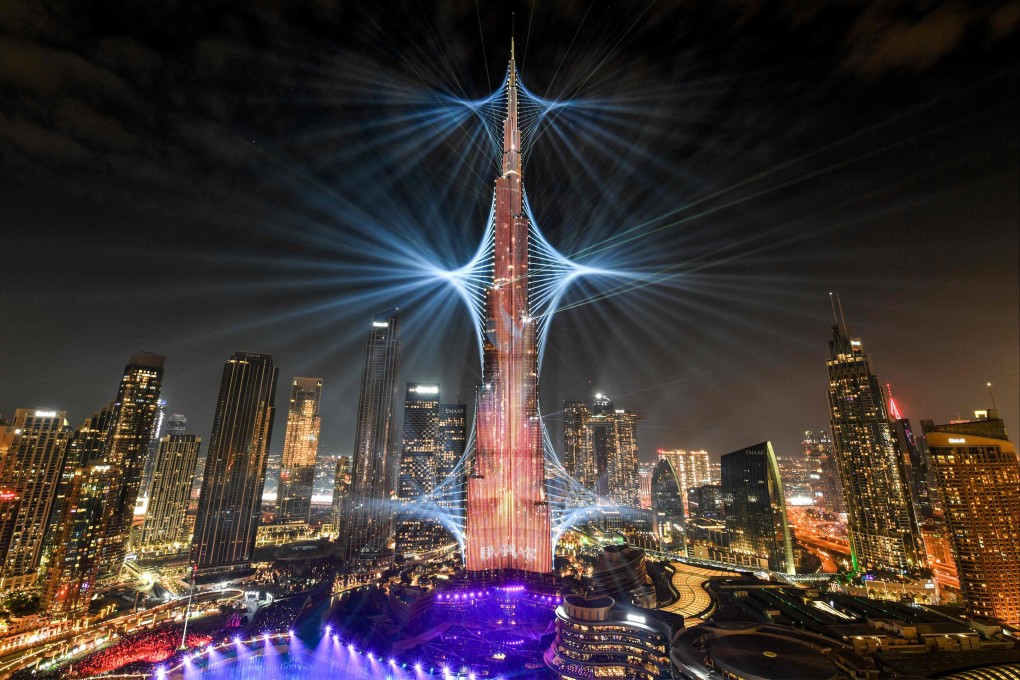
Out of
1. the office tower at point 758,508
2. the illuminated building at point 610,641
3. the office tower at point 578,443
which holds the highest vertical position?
the office tower at point 578,443

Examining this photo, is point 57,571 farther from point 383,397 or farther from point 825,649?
point 825,649

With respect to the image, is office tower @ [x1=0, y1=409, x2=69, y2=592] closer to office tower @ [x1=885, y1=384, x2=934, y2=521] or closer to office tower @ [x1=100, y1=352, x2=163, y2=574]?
office tower @ [x1=100, y1=352, x2=163, y2=574]

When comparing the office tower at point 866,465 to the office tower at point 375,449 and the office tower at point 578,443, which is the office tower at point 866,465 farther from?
the office tower at point 375,449

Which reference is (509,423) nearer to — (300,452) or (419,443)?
(419,443)

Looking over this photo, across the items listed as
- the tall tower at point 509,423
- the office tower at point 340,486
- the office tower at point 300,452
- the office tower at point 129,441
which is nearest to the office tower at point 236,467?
the office tower at point 129,441

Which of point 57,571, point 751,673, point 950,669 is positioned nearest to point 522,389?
point 751,673

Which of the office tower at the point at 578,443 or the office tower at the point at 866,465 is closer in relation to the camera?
the office tower at the point at 866,465
